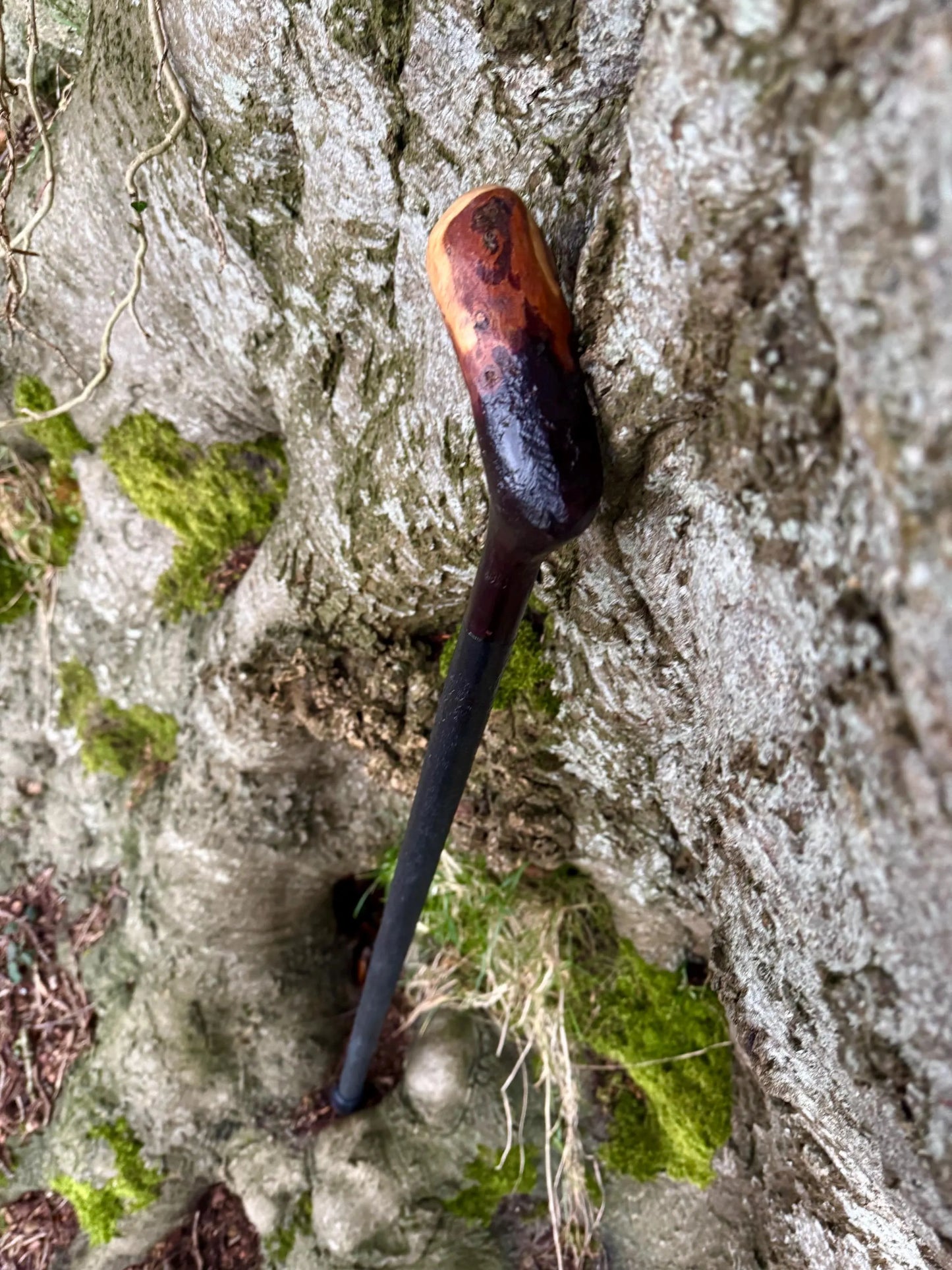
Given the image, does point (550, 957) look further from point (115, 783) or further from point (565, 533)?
point (565, 533)

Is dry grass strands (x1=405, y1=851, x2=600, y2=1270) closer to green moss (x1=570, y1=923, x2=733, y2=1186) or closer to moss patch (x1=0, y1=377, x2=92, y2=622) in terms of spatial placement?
green moss (x1=570, y1=923, x2=733, y2=1186)

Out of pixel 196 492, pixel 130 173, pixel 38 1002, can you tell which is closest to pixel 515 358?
pixel 130 173

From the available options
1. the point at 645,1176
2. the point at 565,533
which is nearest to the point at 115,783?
the point at 645,1176

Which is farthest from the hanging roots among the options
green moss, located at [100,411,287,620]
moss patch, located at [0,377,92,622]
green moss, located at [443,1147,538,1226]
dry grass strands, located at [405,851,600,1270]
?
green moss, located at [443,1147,538,1226]

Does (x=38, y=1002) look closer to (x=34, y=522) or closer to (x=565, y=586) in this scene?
(x=34, y=522)

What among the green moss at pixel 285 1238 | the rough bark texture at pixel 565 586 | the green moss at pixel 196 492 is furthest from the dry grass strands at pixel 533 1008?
the green moss at pixel 196 492

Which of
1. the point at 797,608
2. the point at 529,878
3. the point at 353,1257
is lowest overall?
the point at 353,1257
